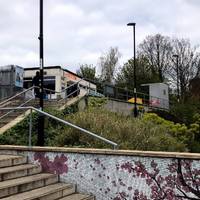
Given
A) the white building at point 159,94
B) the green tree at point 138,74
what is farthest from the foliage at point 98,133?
the green tree at point 138,74

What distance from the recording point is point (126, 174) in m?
7.54

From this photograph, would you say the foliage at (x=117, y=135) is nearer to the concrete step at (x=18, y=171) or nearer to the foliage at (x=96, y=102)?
the concrete step at (x=18, y=171)

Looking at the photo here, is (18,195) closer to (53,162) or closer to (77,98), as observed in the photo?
(53,162)

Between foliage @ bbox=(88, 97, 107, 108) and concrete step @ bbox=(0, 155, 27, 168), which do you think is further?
foliage @ bbox=(88, 97, 107, 108)

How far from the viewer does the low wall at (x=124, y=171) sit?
22.6 ft

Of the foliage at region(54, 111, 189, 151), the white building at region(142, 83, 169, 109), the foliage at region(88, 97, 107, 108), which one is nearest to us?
the foliage at region(54, 111, 189, 151)

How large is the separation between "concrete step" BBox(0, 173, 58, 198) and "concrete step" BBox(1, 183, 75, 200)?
4.6 inches

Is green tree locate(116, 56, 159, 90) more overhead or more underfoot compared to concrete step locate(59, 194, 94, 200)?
more overhead

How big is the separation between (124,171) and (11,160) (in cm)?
238

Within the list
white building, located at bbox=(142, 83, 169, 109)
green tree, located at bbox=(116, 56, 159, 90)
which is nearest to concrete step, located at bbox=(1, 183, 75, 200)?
white building, located at bbox=(142, 83, 169, 109)

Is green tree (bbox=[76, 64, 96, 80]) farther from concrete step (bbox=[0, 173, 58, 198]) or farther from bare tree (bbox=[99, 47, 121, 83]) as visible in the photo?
concrete step (bbox=[0, 173, 58, 198])

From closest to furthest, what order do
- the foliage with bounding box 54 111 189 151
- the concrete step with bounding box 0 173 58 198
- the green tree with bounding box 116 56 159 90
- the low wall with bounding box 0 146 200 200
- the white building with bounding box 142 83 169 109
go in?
the concrete step with bounding box 0 173 58 198
the low wall with bounding box 0 146 200 200
the foliage with bounding box 54 111 189 151
the white building with bounding box 142 83 169 109
the green tree with bounding box 116 56 159 90

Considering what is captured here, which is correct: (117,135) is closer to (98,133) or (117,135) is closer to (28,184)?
(98,133)

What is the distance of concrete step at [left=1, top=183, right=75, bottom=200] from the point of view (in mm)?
6793
